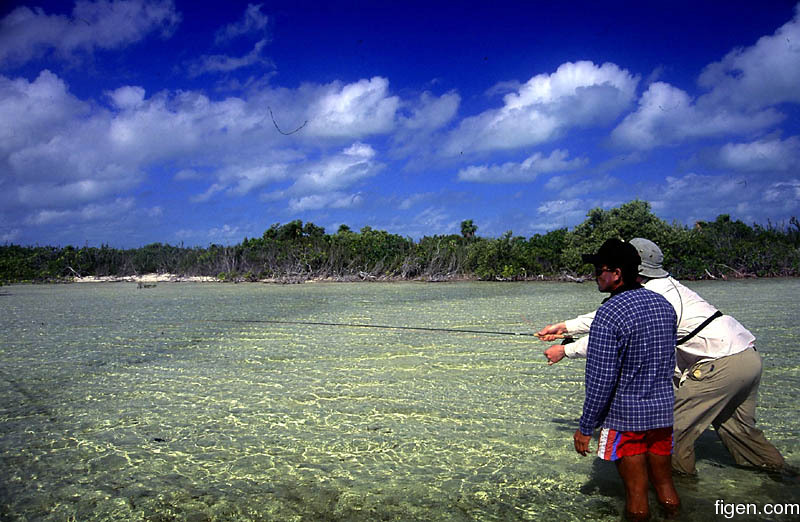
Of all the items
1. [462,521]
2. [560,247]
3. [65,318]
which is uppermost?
[560,247]

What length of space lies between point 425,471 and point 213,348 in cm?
521

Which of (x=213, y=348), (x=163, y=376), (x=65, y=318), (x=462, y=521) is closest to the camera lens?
(x=462, y=521)

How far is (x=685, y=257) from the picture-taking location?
68.1 feet

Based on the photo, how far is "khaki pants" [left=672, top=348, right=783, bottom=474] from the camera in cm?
325

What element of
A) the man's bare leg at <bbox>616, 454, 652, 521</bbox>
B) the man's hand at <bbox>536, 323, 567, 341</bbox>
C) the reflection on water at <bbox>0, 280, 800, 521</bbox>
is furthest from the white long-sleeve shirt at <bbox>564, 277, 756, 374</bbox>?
→ the reflection on water at <bbox>0, 280, 800, 521</bbox>

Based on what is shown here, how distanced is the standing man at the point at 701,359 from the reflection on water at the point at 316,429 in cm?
47

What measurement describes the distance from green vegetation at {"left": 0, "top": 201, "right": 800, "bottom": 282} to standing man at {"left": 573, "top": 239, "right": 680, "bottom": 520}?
18795 mm

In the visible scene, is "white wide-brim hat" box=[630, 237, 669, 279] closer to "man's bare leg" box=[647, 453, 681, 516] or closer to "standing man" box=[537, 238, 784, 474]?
"standing man" box=[537, 238, 784, 474]

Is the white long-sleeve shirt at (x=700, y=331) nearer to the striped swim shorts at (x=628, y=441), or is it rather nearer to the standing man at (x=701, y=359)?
the standing man at (x=701, y=359)

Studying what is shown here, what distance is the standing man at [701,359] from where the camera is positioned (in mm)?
3246

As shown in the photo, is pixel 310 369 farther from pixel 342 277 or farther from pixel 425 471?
pixel 342 277

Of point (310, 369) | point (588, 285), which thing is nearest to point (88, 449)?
point (310, 369)

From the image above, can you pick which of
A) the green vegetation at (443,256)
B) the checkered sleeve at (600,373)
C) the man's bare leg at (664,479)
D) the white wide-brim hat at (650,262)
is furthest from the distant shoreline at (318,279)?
the checkered sleeve at (600,373)

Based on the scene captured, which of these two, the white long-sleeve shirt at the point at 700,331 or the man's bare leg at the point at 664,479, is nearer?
the man's bare leg at the point at 664,479
